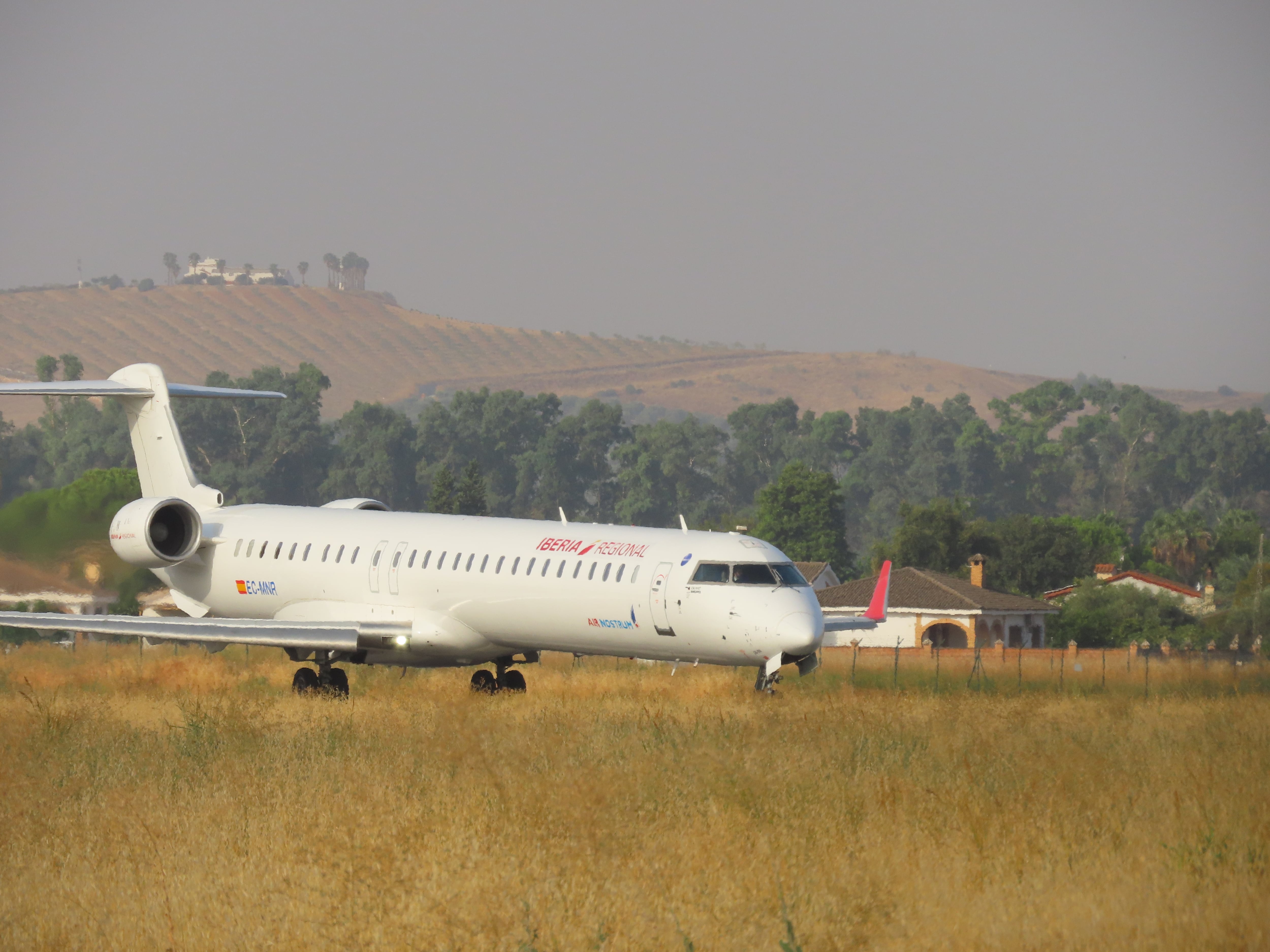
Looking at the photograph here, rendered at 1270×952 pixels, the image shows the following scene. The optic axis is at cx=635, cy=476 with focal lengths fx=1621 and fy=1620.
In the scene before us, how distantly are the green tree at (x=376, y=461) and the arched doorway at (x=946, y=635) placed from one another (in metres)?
81.6

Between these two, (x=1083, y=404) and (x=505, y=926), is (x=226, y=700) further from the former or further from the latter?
(x=1083, y=404)

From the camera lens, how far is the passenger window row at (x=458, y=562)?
913 inches

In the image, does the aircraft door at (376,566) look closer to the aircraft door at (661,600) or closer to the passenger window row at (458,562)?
the passenger window row at (458,562)

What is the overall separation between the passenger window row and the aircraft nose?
3.60 ft

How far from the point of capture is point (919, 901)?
31.4 ft

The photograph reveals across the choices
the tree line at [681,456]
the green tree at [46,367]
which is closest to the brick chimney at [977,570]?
the tree line at [681,456]

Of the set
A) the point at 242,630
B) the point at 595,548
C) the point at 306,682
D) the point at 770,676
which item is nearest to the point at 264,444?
the point at 306,682

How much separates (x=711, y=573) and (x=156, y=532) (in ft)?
37.4

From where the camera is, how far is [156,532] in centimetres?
2848

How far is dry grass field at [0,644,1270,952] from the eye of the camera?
29.7 ft

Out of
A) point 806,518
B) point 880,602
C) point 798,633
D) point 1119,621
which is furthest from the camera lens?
point 806,518

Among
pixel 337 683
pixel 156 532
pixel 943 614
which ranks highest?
pixel 156 532

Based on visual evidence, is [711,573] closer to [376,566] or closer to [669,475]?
[376,566]

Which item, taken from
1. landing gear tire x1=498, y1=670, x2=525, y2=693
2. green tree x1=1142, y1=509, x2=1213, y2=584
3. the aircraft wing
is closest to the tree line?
green tree x1=1142, y1=509, x2=1213, y2=584
